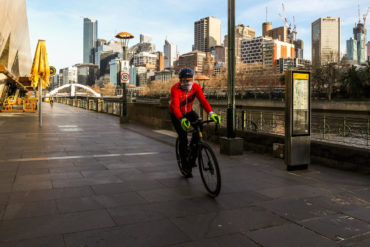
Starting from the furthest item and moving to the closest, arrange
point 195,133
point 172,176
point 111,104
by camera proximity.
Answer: point 111,104 < point 172,176 < point 195,133

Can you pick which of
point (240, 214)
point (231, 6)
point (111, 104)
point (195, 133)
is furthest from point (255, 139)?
point (111, 104)

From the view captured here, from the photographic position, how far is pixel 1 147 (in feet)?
29.1

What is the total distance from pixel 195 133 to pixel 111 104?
21.5 metres

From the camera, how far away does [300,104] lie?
6.36 metres

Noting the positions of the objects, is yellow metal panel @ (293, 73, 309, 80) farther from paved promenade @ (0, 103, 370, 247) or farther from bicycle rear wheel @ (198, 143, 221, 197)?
bicycle rear wheel @ (198, 143, 221, 197)

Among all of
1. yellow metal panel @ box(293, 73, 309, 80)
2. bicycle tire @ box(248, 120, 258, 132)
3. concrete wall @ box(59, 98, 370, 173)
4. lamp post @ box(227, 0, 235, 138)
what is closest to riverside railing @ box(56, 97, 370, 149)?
bicycle tire @ box(248, 120, 258, 132)

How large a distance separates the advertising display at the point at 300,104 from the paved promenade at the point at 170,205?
2.66 feet

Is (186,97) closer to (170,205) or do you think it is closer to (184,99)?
(184,99)

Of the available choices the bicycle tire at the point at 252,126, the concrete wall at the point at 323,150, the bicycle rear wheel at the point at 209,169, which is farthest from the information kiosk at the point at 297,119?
the bicycle tire at the point at 252,126

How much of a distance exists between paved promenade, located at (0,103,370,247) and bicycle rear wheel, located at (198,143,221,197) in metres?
0.14

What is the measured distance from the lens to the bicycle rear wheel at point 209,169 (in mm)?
4480

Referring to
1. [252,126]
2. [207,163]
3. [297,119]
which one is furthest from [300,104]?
[252,126]

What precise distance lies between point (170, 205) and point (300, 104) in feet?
11.4

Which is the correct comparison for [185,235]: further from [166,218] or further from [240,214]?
[240,214]
